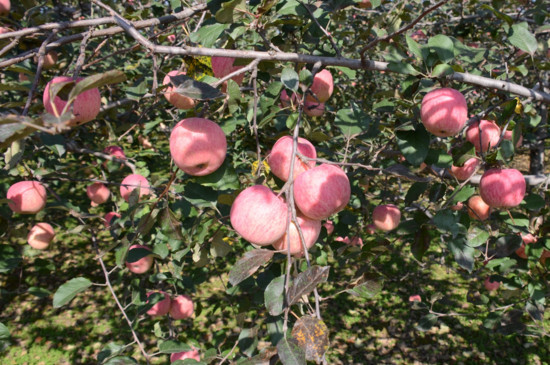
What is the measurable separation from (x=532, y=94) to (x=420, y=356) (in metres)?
3.07

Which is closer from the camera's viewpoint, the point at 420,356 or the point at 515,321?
the point at 515,321

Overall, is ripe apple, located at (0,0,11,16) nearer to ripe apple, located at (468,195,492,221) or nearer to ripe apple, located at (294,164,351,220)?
ripe apple, located at (294,164,351,220)

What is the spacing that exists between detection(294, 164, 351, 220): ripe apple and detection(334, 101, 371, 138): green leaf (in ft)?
1.24

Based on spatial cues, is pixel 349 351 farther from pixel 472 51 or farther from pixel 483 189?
pixel 472 51

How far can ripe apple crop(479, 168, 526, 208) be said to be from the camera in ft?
5.06

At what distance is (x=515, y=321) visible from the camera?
218 centimetres

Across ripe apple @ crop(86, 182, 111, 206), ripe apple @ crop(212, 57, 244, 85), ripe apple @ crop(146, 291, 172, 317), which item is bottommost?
ripe apple @ crop(146, 291, 172, 317)

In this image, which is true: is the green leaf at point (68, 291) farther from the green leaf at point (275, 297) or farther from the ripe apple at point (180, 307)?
the green leaf at point (275, 297)

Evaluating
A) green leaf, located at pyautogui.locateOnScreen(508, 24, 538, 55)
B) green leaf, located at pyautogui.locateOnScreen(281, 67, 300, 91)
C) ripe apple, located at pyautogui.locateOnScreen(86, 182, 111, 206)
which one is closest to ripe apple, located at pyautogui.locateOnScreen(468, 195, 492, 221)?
green leaf, located at pyautogui.locateOnScreen(508, 24, 538, 55)

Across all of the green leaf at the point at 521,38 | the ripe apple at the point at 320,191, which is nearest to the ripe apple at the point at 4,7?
the ripe apple at the point at 320,191

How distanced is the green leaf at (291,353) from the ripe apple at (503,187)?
1220 millimetres

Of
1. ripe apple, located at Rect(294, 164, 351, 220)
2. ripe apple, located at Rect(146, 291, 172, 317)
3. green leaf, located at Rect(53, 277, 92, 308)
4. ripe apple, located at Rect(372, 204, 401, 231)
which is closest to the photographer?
ripe apple, located at Rect(294, 164, 351, 220)

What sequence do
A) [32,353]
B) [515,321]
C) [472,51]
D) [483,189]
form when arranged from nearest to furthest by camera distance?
1. [472,51]
2. [483,189]
3. [515,321]
4. [32,353]

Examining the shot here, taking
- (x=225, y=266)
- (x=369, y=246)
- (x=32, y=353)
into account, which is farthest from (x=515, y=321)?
(x=32, y=353)
